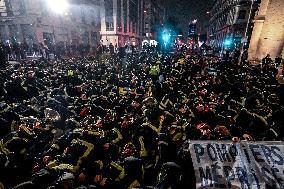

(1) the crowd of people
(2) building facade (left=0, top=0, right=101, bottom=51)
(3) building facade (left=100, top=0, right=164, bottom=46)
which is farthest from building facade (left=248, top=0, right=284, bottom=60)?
(3) building facade (left=100, top=0, right=164, bottom=46)

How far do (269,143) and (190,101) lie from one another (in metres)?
4.38

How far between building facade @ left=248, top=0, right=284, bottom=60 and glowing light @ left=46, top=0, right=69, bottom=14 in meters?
28.2

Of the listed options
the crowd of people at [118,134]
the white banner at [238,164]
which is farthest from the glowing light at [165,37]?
the white banner at [238,164]

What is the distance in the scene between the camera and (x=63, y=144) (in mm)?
5586

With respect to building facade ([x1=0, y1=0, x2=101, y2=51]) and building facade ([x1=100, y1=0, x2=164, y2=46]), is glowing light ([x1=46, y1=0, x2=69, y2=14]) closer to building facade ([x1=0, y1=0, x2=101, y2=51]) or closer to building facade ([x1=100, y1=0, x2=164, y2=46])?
building facade ([x1=0, y1=0, x2=101, y2=51])

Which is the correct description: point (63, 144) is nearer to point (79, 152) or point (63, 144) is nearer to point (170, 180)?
point (79, 152)

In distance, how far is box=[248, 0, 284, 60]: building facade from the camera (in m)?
23.1

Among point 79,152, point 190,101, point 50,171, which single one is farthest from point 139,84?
point 50,171

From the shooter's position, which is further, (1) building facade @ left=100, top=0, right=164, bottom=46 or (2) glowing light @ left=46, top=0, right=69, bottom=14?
(1) building facade @ left=100, top=0, right=164, bottom=46

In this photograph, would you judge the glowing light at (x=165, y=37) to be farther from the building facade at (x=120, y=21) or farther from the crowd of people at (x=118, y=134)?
the crowd of people at (x=118, y=134)

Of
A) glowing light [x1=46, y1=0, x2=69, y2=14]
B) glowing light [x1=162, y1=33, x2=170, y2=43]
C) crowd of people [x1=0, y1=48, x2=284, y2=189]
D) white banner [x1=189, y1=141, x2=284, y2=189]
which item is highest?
glowing light [x1=46, y1=0, x2=69, y2=14]

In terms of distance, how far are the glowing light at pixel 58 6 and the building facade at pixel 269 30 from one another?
92.5ft

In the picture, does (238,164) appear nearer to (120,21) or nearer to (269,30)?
(269,30)

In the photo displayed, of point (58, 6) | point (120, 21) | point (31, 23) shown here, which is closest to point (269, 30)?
point (31, 23)
